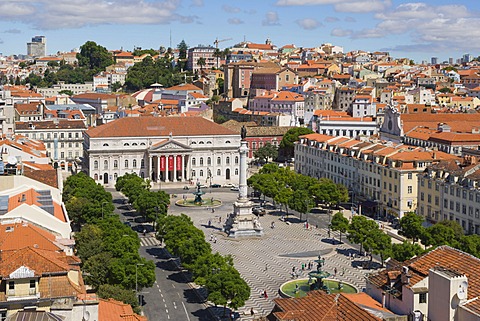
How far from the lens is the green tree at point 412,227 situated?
6888 centimetres

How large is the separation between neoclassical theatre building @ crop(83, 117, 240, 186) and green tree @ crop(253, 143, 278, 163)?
11.3 metres

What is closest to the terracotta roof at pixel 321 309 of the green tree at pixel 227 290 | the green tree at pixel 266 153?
the green tree at pixel 227 290

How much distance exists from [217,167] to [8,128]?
120ft

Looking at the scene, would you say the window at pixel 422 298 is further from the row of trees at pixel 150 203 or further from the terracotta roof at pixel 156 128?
the terracotta roof at pixel 156 128

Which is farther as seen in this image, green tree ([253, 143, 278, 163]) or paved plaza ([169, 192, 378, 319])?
green tree ([253, 143, 278, 163])

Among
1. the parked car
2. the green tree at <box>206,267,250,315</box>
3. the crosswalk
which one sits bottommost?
the crosswalk

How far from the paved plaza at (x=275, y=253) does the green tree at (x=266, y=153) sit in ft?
148

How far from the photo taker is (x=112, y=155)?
120 metres

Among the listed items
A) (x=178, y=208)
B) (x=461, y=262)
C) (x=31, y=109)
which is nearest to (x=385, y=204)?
(x=178, y=208)

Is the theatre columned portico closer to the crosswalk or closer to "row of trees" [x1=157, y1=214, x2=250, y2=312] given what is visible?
the crosswalk

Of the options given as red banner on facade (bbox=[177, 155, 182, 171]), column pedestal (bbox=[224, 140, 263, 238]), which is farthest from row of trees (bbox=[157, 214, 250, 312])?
red banner on facade (bbox=[177, 155, 182, 171])

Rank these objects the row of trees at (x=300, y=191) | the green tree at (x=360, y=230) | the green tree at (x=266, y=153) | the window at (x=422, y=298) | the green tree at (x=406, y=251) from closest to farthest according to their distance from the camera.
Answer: the window at (x=422, y=298)
the green tree at (x=406, y=251)
the green tree at (x=360, y=230)
the row of trees at (x=300, y=191)
the green tree at (x=266, y=153)

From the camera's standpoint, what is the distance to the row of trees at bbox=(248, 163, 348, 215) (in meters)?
86.9

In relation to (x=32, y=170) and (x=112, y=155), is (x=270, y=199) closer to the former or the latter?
(x=112, y=155)
